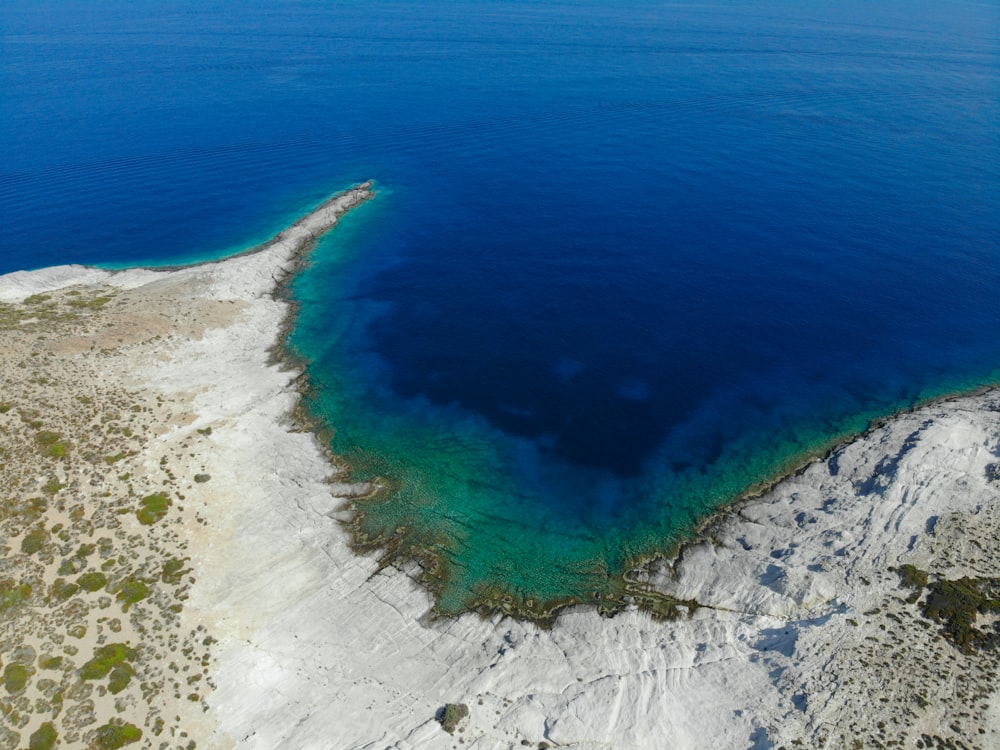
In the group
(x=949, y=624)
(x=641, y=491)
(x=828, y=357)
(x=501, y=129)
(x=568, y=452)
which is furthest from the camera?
(x=501, y=129)

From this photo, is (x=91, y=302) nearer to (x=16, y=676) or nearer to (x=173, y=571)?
(x=173, y=571)

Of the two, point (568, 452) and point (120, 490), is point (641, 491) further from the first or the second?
point (120, 490)

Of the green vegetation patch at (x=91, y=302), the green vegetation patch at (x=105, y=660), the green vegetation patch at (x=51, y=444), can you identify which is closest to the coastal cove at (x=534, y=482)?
the green vegetation patch at (x=105, y=660)

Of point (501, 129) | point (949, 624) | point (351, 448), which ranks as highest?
point (501, 129)

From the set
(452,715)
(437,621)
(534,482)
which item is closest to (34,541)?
(437,621)

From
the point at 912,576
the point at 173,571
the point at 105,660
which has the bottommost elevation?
the point at 173,571

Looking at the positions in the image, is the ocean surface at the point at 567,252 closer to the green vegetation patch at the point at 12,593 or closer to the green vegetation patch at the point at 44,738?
the green vegetation patch at the point at 44,738

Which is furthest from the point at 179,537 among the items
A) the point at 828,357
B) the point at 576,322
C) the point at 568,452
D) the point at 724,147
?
the point at 724,147
